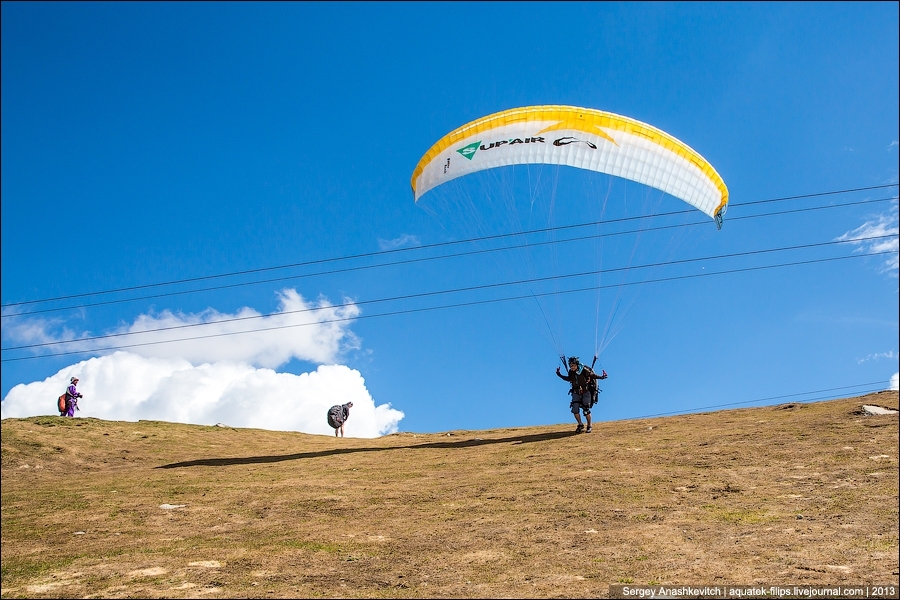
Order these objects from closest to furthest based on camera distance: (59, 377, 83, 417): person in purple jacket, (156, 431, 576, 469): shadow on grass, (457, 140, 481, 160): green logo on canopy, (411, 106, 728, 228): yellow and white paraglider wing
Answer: (156, 431, 576, 469): shadow on grass → (411, 106, 728, 228): yellow and white paraglider wing → (457, 140, 481, 160): green logo on canopy → (59, 377, 83, 417): person in purple jacket

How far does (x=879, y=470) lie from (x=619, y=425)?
8.78 metres

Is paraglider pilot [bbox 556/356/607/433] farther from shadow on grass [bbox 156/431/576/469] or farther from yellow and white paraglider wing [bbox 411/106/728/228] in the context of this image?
yellow and white paraglider wing [bbox 411/106/728/228]

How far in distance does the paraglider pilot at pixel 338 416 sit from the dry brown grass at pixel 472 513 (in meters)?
6.45

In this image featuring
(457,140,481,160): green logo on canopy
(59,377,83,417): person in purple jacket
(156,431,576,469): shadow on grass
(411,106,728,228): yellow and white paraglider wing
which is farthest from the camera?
(59,377,83,417): person in purple jacket

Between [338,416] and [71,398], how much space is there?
9527 millimetres

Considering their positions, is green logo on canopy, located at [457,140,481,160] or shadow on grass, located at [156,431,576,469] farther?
green logo on canopy, located at [457,140,481,160]

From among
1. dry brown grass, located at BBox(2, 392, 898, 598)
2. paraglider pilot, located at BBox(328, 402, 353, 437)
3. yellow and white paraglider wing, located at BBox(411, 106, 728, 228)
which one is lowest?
dry brown grass, located at BBox(2, 392, 898, 598)

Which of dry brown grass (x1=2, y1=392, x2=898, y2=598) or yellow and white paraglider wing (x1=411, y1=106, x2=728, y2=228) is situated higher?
yellow and white paraglider wing (x1=411, y1=106, x2=728, y2=228)

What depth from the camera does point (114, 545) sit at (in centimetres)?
899

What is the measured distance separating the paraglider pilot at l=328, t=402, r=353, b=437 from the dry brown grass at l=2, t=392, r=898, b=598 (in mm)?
6453

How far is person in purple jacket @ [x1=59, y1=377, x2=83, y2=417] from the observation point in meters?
22.0

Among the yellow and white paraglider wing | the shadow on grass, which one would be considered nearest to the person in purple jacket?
the shadow on grass

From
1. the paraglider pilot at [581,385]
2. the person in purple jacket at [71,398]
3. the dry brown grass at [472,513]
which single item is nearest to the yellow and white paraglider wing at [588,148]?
the paraglider pilot at [581,385]

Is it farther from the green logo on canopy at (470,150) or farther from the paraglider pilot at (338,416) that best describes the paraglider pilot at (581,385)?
the paraglider pilot at (338,416)
